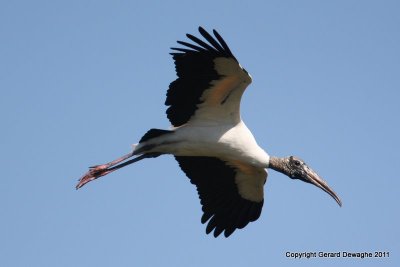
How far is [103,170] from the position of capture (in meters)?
13.6

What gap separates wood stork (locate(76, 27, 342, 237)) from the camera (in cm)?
1209

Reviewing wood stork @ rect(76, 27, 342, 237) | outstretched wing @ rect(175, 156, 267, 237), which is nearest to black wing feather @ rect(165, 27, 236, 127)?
wood stork @ rect(76, 27, 342, 237)

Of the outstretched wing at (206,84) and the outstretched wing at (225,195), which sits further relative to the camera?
the outstretched wing at (225,195)

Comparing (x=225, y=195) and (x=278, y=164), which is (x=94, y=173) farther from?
(x=278, y=164)

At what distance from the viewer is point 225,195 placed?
14.2 m

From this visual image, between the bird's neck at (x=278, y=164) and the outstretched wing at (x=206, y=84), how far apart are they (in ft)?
3.53

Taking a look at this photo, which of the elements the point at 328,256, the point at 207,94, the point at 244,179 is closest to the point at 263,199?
the point at 244,179

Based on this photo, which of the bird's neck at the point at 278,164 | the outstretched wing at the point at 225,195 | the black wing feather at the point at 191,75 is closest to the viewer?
the black wing feather at the point at 191,75

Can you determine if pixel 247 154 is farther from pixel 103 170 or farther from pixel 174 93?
pixel 103 170

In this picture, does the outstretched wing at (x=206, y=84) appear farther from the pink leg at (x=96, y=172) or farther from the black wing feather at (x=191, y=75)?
the pink leg at (x=96, y=172)

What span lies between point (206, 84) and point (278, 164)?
204cm

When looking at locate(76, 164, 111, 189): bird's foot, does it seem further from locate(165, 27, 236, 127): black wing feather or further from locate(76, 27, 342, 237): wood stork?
locate(165, 27, 236, 127): black wing feather

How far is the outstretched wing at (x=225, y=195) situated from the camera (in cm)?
1388

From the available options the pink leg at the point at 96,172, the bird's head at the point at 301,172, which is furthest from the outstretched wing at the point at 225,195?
the pink leg at the point at 96,172
